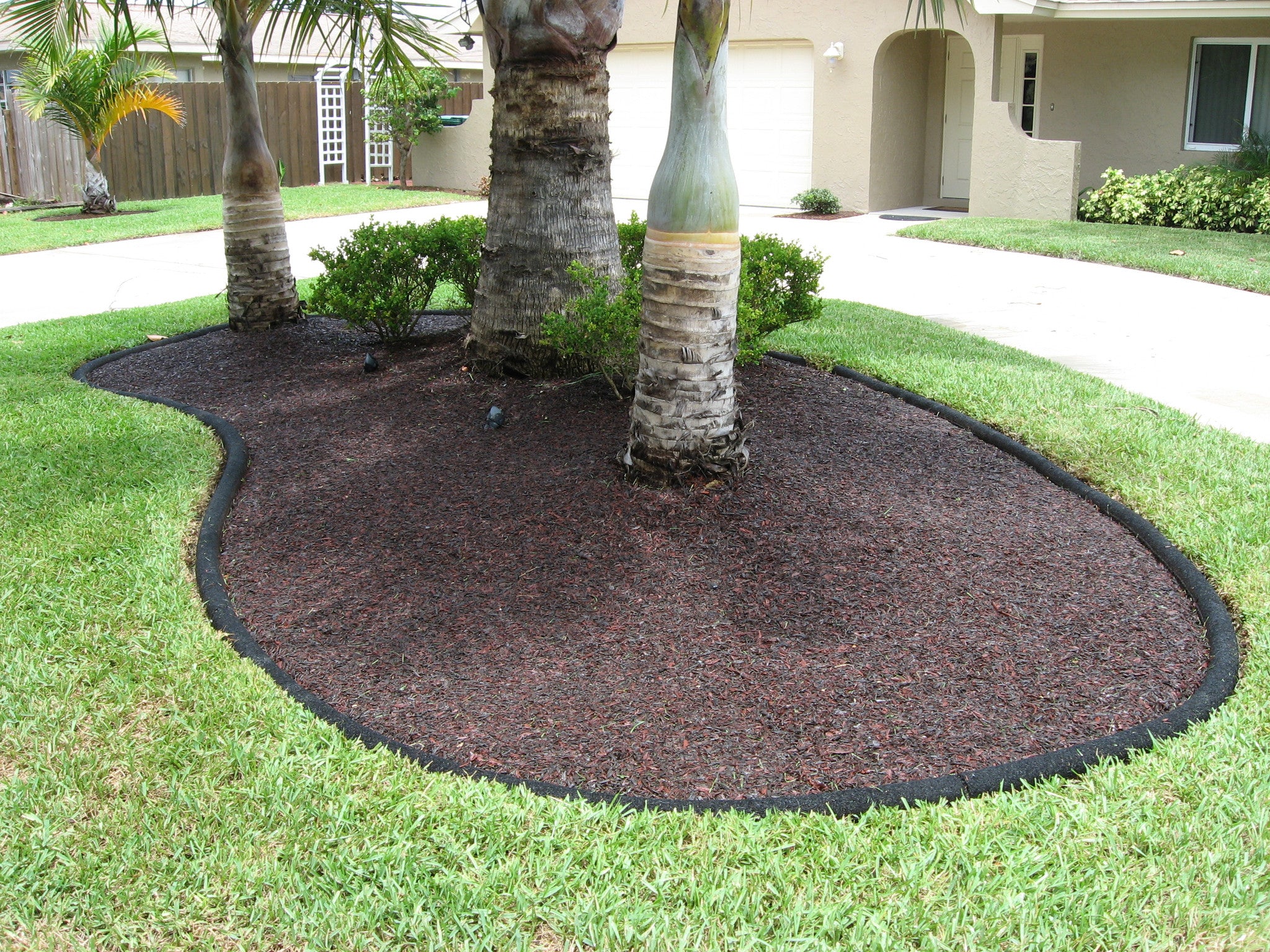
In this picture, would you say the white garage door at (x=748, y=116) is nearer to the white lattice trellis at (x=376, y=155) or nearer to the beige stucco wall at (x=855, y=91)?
the beige stucco wall at (x=855, y=91)

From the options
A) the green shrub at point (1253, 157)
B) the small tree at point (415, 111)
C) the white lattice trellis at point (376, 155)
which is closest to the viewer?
the green shrub at point (1253, 157)

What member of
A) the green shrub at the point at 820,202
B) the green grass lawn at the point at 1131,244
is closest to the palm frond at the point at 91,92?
the green shrub at the point at 820,202

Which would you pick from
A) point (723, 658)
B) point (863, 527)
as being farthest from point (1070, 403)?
point (723, 658)

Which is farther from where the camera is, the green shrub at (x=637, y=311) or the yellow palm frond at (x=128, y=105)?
the yellow palm frond at (x=128, y=105)

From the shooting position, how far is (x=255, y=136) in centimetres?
768

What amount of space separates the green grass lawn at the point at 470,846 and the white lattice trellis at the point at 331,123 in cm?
2119

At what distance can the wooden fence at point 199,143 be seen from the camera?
20453 mm

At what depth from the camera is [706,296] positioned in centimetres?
448

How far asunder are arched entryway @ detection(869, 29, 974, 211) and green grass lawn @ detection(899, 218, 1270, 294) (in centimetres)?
204

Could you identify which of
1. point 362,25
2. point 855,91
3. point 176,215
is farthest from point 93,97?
point 855,91

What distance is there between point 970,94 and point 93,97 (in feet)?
43.5

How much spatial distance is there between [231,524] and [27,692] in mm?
1369

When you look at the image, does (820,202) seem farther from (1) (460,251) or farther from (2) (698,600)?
(2) (698,600)

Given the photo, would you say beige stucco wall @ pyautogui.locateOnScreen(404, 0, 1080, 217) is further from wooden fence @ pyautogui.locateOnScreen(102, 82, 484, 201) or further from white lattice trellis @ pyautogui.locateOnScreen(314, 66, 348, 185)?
wooden fence @ pyautogui.locateOnScreen(102, 82, 484, 201)
